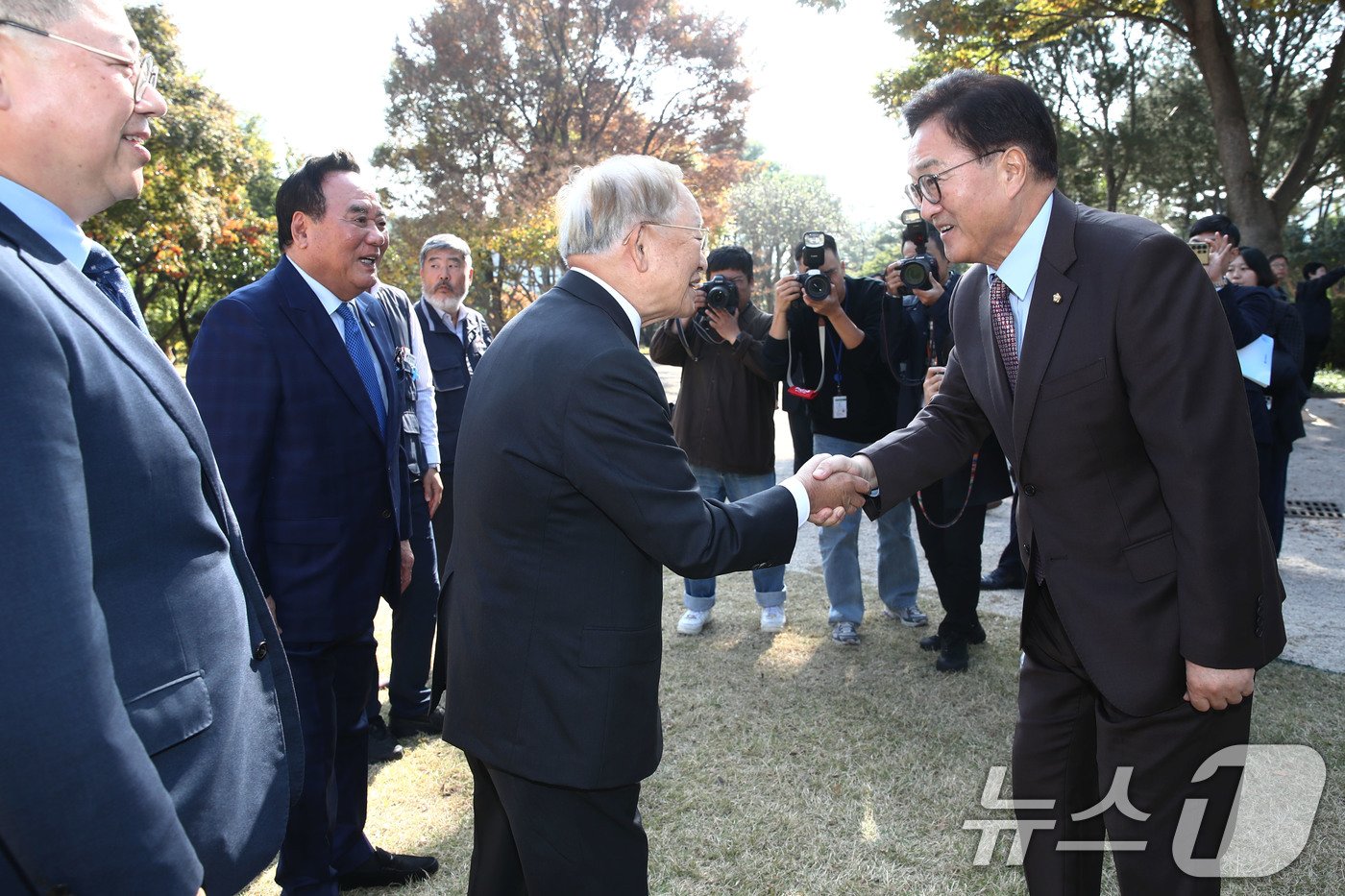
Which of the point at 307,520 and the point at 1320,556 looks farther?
the point at 1320,556

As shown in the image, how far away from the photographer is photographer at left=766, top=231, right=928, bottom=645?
519cm

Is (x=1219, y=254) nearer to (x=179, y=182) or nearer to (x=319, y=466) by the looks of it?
(x=319, y=466)

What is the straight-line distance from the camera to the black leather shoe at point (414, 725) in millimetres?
4477

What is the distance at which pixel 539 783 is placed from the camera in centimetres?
199

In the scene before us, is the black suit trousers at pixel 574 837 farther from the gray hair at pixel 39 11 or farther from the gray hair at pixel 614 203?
the gray hair at pixel 39 11

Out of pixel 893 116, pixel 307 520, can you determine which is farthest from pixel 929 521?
pixel 893 116

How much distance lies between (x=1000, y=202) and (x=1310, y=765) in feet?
10.2

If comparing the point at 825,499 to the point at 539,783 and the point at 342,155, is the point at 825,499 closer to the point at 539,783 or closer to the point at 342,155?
the point at 539,783

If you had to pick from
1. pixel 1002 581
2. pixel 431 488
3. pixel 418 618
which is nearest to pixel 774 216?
pixel 1002 581

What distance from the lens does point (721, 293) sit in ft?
17.7

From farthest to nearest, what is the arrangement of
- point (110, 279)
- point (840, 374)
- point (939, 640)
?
point (840, 374)
point (939, 640)
point (110, 279)

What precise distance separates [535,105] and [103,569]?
21.6 m

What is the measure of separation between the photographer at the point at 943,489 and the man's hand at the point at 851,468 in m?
1.88

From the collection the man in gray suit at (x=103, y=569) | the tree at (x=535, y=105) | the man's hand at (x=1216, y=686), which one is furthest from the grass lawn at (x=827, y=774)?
the tree at (x=535, y=105)
